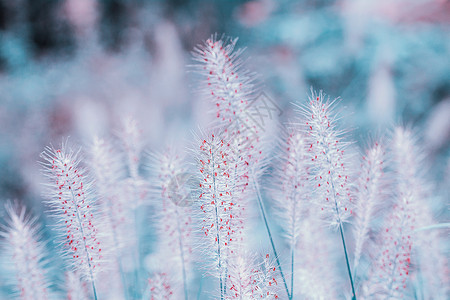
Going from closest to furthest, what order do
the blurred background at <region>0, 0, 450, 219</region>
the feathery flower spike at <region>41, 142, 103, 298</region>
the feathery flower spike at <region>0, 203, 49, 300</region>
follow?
the feathery flower spike at <region>41, 142, 103, 298</region>
the feathery flower spike at <region>0, 203, 49, 300</region>
the blurred background at <region>0, 0, 450, 219</region>

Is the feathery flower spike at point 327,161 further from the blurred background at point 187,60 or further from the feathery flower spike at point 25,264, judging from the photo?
the feathery flower spike at point 25,264

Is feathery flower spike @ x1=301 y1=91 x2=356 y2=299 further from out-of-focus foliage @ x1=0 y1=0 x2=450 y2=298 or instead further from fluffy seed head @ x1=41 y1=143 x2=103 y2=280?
fluffy seed head @ x1=41 y1=143 x2=103 y2=280

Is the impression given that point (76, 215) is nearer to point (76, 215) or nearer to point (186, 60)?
point (76, 215)

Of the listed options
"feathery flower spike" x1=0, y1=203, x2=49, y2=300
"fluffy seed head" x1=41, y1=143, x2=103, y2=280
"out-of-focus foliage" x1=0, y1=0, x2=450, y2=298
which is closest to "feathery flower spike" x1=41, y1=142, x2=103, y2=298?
"fluffy seed head" x1=41, y1=143, x2=103, y2=280

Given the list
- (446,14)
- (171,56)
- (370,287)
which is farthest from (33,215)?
(446,14)

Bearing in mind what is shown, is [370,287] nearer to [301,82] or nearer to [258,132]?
[258,132]

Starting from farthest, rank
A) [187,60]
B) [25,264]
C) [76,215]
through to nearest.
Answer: [187,60], [25,264], [76,215]

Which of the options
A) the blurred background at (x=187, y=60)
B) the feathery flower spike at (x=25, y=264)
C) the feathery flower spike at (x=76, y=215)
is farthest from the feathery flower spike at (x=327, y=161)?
the feathery flower spike at (x=25, y=264)

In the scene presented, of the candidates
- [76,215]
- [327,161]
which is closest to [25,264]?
[76,215]
